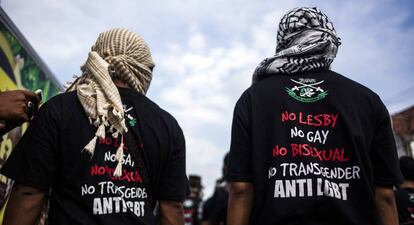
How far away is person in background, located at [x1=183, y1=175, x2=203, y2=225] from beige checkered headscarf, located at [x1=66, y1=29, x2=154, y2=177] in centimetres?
532

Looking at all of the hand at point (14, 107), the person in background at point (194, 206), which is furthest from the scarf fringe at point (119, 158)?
the person in background at point (194, 206)

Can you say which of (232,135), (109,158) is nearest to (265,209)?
(232,135)

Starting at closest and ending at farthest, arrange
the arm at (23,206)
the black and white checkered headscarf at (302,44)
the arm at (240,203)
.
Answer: the arm at (23,206) < the arm at (240,203) < the black and white checkered headscarf at (302,44)

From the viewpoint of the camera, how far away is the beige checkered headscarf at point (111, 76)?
6.98 ft

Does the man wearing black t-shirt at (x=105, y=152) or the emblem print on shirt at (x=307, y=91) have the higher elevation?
the emblem print on shirt at (x=307, y=91)

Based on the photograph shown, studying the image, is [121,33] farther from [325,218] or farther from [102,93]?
[325,218]

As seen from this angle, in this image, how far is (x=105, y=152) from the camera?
212cm

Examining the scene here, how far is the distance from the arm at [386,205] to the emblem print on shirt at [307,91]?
0.60 m

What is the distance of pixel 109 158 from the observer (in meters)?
2.12

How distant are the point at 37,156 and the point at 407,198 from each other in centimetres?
424

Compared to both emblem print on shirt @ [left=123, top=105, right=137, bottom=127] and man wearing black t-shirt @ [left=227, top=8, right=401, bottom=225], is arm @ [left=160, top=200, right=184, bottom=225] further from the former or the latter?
emblem print on shirt @ [left=123, top=105, right=137, bottom=127]

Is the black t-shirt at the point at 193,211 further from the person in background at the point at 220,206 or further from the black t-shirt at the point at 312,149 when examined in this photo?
the black t-shirt at the point at 312,149

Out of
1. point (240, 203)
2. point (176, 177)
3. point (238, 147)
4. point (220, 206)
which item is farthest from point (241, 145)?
point (220, 206)

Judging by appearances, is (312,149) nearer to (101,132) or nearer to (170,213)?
(170,213)
